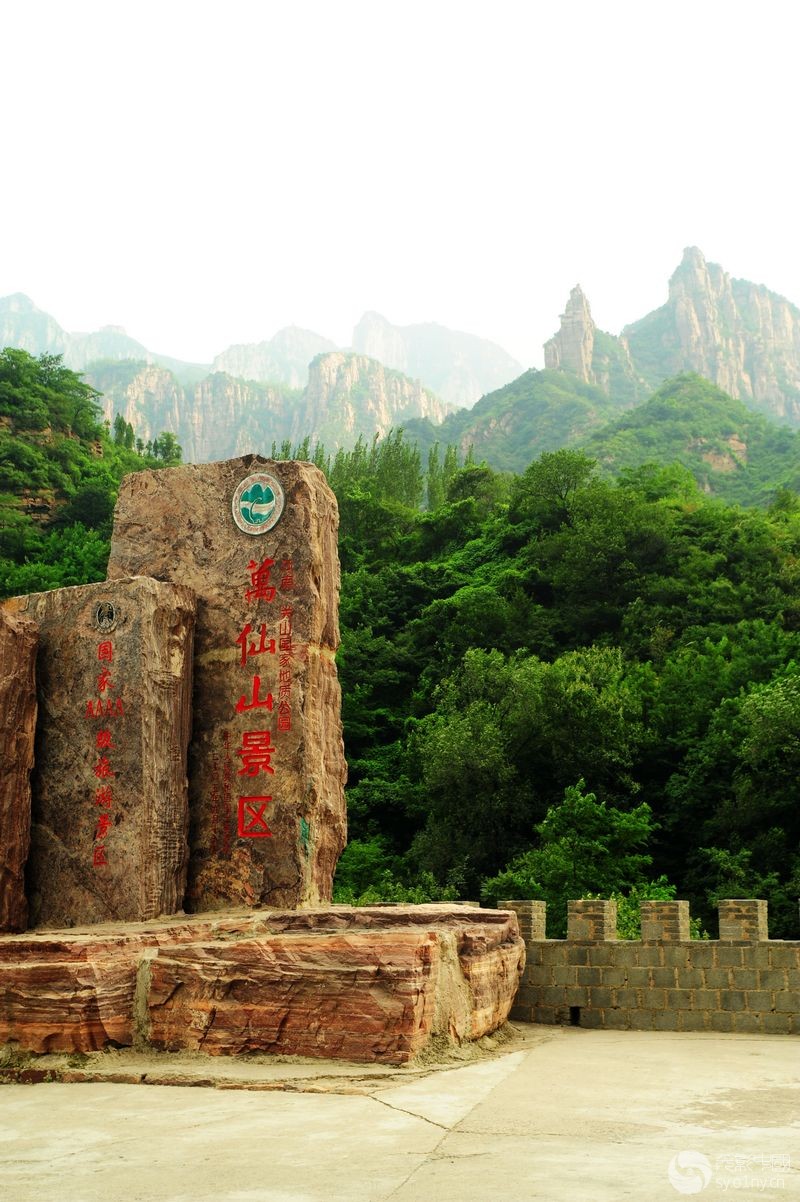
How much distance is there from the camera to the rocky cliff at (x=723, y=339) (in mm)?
102375

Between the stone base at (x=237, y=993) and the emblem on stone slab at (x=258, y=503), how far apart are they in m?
3.22

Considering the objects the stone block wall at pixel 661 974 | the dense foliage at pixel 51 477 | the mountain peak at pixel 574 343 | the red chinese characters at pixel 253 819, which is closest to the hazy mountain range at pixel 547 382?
the mountain peak at pixel 574 343

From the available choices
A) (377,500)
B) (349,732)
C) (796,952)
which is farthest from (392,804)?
(377,500)

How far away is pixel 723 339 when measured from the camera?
105 m

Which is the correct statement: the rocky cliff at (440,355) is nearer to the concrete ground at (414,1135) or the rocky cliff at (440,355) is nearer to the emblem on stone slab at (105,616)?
the emblem on stone slab at (105,616)

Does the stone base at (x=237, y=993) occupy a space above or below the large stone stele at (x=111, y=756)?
below

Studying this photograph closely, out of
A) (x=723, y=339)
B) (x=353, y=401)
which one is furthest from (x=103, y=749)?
(x=723, y=339)

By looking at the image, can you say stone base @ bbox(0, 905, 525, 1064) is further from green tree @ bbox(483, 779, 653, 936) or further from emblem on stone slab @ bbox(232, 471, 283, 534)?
green tree @ bbox(483, 779, 653, 936)

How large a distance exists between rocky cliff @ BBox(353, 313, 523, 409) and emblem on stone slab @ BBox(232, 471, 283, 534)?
14844 cm

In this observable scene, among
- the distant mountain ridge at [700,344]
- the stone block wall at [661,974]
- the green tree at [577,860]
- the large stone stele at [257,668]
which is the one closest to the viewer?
the large stone stele at [257,668]

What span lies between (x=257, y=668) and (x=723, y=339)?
104m

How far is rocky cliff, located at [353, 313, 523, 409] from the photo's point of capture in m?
160

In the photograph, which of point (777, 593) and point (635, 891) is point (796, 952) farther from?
point (777, 593)

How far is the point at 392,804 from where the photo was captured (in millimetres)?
22484
